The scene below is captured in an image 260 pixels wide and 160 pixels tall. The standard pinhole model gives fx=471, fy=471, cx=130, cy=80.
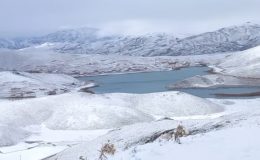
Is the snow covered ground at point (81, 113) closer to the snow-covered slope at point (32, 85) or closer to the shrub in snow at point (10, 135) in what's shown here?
the shrub in snow at point (10, 135)

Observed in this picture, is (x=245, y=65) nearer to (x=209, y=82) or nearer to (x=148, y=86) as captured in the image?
(x=209, y=82)

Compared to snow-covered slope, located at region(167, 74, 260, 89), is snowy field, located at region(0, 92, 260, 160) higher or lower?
higher

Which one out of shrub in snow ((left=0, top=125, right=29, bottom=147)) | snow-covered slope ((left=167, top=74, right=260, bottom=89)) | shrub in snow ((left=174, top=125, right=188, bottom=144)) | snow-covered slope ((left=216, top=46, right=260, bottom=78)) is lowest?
snow-covered slope ((left=216, top=46, right=260, bottom=78))

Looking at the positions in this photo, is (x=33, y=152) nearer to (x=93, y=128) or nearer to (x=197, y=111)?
(x=93, y=128)

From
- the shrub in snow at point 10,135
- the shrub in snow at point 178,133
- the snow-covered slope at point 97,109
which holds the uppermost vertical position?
the shrub in snow at point 178,133

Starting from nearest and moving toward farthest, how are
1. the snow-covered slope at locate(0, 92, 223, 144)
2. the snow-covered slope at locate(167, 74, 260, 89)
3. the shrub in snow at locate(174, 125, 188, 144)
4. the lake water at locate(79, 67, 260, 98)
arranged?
the shrub in snow at locate(174, 125, 188, 144), the snow-covered slope at locate(0, 92, 223, 144), the lake water at locate(79, 67, 260, 98), the snow-covered slope at locate(167, 74, 260, 89)

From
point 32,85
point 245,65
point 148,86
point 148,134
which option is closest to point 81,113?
point 148,134

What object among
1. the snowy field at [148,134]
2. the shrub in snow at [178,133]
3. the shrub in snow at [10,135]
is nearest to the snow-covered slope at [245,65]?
the snowy field at [148,134]

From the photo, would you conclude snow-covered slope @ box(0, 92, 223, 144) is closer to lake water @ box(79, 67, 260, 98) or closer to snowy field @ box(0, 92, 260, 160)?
snowy field @ box(0, 92, 260, 160)

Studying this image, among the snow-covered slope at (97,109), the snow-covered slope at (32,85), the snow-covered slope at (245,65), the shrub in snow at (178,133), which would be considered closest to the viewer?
the shrub in snow at (178,133)

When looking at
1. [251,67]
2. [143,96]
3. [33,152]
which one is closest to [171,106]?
[143,96]

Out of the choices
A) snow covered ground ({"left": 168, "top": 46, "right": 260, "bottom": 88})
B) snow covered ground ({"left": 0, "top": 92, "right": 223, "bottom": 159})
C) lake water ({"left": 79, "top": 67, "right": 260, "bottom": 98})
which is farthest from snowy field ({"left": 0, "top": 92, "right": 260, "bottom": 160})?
snow covered ground ({"left": 168, "top": 46, "right": 260, "bottom": 88})
